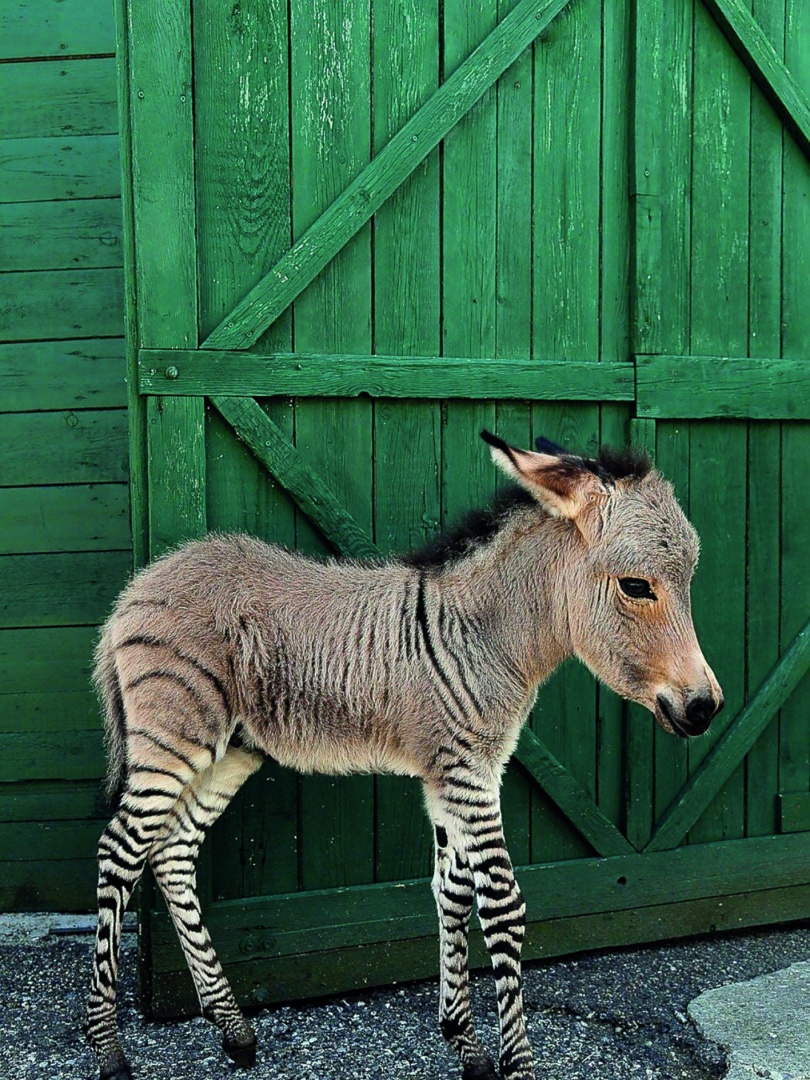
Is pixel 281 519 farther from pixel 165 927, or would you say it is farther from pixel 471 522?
pixel 165 927

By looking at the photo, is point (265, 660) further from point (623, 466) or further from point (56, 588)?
point (56, 588)

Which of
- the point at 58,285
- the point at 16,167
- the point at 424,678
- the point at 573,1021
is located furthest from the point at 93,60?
the point at 573,1021

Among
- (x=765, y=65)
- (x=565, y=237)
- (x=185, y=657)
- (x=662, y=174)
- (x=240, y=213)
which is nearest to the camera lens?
(x=185, y=657)

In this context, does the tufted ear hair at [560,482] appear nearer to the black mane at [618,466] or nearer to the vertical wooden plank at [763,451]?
the black mane at [618,466]

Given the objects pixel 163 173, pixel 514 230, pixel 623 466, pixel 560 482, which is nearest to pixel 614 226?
pixel 514 230

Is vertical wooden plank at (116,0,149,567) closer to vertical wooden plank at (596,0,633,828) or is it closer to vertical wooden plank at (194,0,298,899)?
vertical wooden plank at (194,0,298,899)

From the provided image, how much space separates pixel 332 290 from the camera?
3912mm

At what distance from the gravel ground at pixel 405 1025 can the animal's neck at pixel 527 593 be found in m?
1.44

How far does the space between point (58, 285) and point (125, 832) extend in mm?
2717

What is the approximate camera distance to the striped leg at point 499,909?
3203 mm

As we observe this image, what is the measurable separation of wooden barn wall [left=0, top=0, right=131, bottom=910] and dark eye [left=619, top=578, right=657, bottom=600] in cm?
262

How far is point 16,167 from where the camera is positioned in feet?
15.1

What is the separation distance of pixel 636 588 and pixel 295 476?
56.8 inches

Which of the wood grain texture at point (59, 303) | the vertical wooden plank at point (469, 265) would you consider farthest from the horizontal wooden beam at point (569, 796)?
the wood grain texture at point (59, 303)
